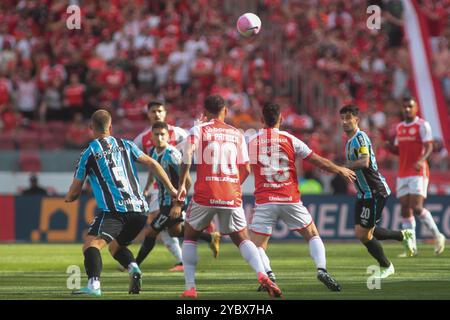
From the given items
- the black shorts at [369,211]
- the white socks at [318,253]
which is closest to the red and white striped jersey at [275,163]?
the white socks at [318,253]

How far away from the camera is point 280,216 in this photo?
1309 cm

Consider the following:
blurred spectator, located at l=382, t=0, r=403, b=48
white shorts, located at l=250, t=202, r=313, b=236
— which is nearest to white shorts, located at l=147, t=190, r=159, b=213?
white shorts, located at l=250, t=202, r=313, b=236

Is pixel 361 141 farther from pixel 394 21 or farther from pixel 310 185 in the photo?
pixel 394 21

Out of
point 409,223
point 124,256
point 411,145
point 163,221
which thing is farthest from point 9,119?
point 124,256

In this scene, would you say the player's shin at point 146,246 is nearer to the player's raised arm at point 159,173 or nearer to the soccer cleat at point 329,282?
the player's raised arm at point 159,173

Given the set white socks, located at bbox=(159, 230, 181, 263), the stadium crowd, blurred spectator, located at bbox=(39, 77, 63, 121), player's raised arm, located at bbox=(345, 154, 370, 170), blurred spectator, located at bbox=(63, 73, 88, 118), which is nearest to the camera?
player's raised arm, located at bbox=(345, 154, 370, 170)

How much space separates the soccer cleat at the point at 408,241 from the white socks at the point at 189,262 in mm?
4828

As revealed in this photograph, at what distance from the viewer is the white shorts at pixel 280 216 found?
1291 cm

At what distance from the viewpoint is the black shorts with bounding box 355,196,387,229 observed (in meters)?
14.5

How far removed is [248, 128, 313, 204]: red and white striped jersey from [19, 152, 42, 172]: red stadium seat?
1297 centimetres

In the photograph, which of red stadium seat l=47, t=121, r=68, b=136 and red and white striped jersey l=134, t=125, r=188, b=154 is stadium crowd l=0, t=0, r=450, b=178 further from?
red and white striped jersey l=134, t=125, r=188, b=154

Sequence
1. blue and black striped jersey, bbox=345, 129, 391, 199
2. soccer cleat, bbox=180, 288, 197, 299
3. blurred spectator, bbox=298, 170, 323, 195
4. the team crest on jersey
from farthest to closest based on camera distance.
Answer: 1. blurred spectator, bbox=298, 170, 323, 195
2. blue and black striped jersey, bbox=345, 129, 391, 199
3. the team crest on jersey
4. soccer cleat, bbox=180, 288, 197, 299

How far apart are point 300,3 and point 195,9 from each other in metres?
3.16

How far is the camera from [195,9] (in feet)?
98.6
